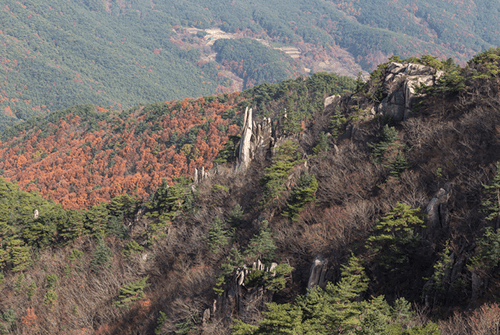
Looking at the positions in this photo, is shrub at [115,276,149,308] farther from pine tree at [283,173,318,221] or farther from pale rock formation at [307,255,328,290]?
pale rock formation at [307,255,328,290]

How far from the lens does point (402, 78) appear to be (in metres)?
46.8

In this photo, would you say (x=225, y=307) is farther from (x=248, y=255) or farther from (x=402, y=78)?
(x=402, y=78)

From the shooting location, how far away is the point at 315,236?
3303cm

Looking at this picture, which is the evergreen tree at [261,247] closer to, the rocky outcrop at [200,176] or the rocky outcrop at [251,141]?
the rocky outcrop at [251,141]

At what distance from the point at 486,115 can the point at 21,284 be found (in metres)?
56.7

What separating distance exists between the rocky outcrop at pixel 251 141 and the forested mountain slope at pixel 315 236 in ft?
0.78

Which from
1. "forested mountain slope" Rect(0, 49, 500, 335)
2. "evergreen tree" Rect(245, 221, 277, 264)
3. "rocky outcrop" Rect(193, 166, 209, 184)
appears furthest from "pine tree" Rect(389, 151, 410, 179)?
"rocky outcrop" Rect(193, 166, 209, 184)

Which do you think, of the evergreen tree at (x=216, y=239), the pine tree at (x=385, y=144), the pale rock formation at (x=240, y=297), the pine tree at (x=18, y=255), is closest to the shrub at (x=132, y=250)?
the evergreen tree at (x=216, y=239)

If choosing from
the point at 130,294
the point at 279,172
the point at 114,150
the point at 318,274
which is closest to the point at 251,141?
the point at 279,172

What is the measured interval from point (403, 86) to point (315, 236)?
23.7 meters

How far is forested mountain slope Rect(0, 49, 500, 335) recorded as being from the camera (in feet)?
72.6

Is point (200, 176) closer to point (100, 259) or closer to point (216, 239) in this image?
point (100, 259)

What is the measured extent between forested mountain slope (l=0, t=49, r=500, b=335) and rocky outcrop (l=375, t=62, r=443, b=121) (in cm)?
16

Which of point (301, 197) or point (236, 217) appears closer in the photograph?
point (301, 197)
